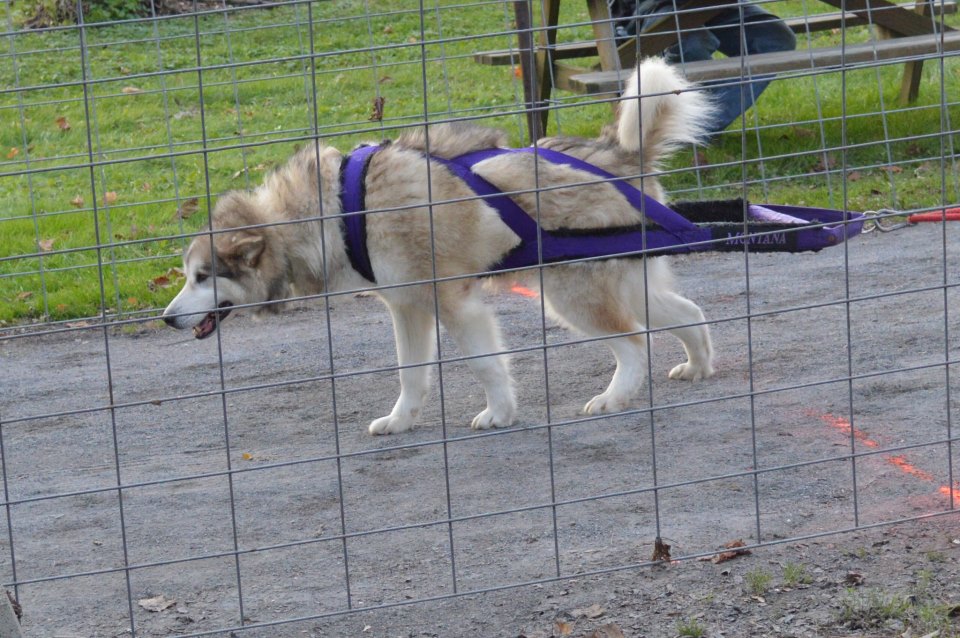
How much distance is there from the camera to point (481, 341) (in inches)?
182

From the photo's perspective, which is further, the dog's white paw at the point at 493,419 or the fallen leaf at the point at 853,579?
the dog's white paw at the point at 493,419

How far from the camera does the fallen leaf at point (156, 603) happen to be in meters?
3.23

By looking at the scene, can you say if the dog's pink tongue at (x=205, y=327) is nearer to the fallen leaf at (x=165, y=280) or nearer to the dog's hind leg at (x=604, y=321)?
the dog's hind leg at (x=604, y=321)

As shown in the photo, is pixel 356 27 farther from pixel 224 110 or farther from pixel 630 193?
pixel 630 193

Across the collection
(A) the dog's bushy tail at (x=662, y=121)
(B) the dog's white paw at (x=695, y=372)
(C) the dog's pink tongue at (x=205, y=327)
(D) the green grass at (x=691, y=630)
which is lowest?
(D) the green grass at (x=691, y=630)

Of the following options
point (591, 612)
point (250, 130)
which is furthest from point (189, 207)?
point (591, 612)

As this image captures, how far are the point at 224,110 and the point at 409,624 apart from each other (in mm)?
7691

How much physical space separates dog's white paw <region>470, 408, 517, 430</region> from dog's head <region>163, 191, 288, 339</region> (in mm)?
956

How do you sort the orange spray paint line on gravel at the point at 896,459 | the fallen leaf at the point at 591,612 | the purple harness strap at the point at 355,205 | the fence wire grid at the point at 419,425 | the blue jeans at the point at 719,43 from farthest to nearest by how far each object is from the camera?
the blue jeans at the point at 719,43
the purple harness strap at the point at 355,205
the orange spray paint line on gravel at the point at 896,459
the fence wire grid at the point at 419,425
the fallen leaf at the point at 591,612

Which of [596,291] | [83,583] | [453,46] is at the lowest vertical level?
[83,583]

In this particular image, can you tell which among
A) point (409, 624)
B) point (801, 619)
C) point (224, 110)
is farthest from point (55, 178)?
point (801, 619)

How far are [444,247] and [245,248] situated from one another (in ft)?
2.50

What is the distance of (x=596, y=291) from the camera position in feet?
15.4

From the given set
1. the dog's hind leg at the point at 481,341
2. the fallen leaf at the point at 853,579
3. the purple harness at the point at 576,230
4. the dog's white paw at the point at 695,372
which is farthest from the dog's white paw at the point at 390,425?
the fallen leaf at the point at 853,579
